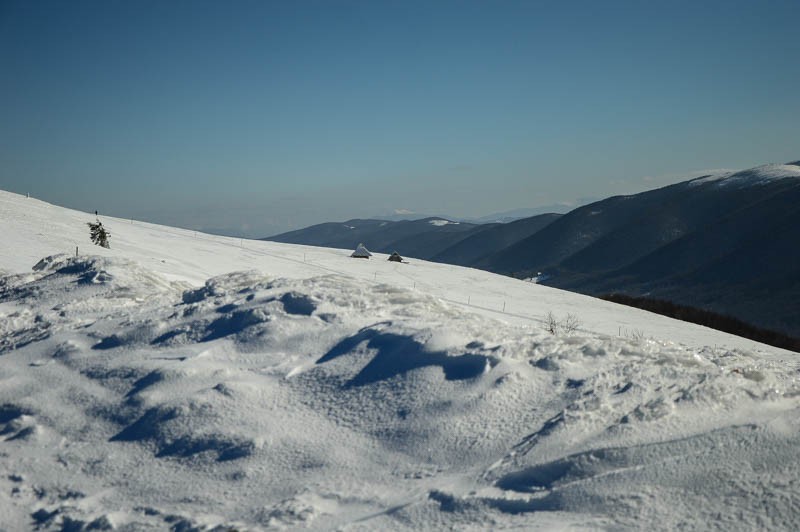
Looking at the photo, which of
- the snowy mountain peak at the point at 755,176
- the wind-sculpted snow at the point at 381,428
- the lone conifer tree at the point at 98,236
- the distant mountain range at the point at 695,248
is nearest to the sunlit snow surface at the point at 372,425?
A: the wind-sculpted snow at the point at 381,428

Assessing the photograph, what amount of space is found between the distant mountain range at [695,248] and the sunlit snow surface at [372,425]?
66.7 metres

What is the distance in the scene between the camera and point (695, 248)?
120m

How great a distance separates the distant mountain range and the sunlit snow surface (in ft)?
219

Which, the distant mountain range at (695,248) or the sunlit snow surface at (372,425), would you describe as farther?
the distant mountain range at (695,248)

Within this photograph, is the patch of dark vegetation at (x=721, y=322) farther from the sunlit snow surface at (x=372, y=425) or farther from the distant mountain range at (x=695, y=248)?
the distant mountain range at (x=695, y=248)

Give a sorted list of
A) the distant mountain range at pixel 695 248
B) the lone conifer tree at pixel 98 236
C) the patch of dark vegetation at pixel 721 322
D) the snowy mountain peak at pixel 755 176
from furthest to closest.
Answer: the snowy mountain peak at pixel 755 176 < the distant mountain range at pixel 695 248 < the patch of dark vegetation at pixel 721 322 < the lone conifer tree at pixel 98 236

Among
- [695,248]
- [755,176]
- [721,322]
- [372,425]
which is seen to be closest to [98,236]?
[372,425]

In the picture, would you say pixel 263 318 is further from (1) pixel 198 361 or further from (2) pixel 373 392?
(2) pixel 373 392

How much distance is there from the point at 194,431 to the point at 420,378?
2552 millimetres

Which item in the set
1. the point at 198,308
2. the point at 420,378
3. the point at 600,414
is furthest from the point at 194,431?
the point at 600,414

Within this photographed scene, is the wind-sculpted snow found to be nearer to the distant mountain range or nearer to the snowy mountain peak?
the distant mountain range

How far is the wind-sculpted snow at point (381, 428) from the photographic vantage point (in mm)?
4465

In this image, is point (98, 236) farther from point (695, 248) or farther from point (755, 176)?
point (755, 176)

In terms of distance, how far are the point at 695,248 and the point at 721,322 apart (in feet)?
318
